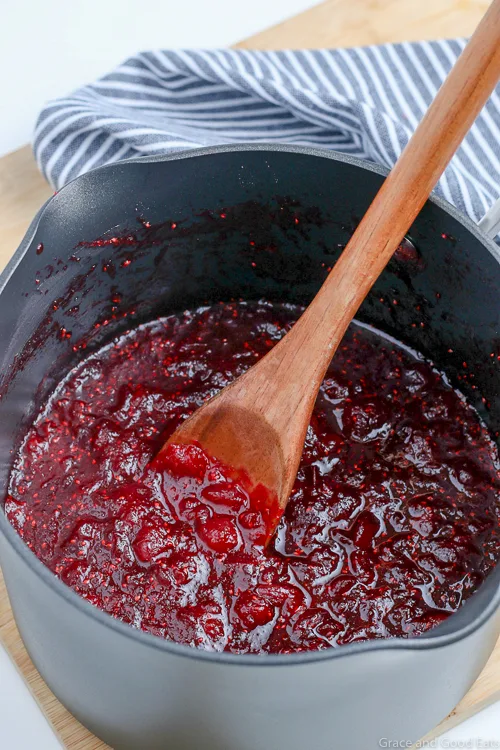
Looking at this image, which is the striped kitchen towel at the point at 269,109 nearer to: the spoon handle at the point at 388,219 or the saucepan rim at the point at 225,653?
the spoon handle at the point at 388,219

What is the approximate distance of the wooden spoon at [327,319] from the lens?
1038 millimetres

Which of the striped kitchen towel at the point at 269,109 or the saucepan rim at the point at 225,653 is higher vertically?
the striped kitchen towel at the point at 269,109

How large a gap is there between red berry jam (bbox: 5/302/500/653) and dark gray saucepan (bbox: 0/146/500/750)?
2.2 inches

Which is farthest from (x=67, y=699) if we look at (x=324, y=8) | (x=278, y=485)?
(x=324, y=8)

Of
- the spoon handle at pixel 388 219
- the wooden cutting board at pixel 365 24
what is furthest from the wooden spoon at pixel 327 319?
the wooden cutting board at pixel 365 24

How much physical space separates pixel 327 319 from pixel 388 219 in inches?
5.8

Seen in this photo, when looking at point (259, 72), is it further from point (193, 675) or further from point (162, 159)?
point (193, 675)

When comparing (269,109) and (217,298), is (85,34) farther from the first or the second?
(217,298)

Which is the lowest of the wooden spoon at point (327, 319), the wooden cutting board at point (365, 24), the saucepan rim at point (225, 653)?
the saucepan rim at point (225, 653)

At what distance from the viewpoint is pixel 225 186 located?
132 cm

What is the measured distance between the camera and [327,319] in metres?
1.17

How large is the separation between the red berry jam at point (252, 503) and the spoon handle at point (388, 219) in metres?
0.15

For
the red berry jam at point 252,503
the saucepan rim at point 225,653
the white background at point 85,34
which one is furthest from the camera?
the white background at point 85,34

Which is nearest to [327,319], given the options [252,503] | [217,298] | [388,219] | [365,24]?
[388,219]
